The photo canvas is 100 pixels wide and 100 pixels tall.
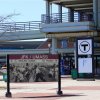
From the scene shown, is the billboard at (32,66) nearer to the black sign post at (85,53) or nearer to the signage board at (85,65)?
the black sign post at (85,53)

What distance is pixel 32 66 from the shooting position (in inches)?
947

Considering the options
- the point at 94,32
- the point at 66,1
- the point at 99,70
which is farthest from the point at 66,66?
the point at 94,32

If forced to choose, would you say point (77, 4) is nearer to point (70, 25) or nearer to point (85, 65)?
point (70, 25)

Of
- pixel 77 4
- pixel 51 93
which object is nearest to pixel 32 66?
pixel 51 93

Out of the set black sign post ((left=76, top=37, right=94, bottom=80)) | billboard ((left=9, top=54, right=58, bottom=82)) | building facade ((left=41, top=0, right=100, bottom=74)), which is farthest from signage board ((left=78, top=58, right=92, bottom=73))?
building facade ((left=41, top=0, right=100, bottom=74))

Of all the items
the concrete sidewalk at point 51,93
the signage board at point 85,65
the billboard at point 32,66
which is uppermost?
the billboard at point 32,66

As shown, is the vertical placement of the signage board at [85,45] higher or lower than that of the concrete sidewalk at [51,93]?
higher

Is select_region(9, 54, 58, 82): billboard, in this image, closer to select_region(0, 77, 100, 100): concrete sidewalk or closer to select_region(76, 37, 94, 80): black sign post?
select_region(0, 77, 100, 100): concrete sidewalk

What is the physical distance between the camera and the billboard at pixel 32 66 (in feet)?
77.7

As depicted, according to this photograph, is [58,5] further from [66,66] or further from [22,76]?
[22,76]

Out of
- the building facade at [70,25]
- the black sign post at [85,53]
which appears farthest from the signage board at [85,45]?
the building facade at [70,25]

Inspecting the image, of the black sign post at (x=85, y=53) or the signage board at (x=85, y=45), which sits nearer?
the signage board at (x=85, y=45)

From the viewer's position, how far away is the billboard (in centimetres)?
2369

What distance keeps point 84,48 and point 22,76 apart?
312 inches
